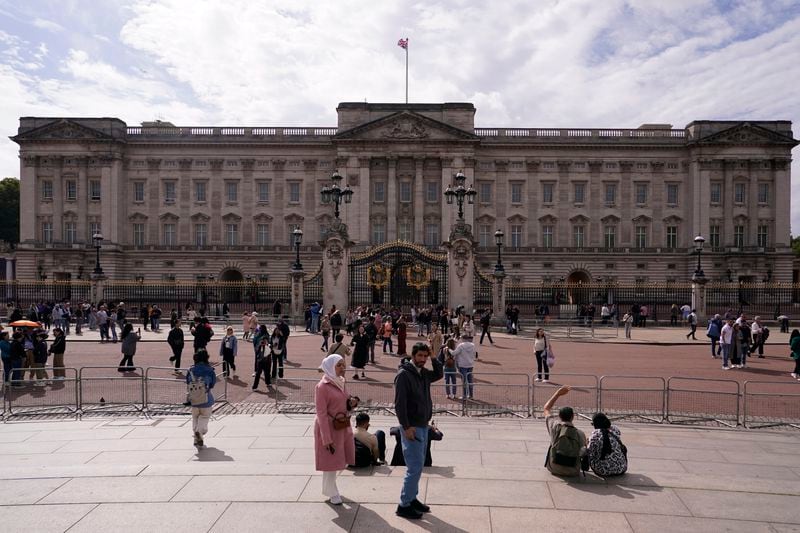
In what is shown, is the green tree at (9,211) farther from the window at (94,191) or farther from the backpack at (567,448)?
the backpack at (567,448)

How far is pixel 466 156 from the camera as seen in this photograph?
58.4m

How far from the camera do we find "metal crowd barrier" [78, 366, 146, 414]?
40.0ft

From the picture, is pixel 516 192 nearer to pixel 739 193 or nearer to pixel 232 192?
pixel 739 193

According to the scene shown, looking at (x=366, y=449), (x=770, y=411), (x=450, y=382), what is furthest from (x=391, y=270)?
(x=366, y=449)

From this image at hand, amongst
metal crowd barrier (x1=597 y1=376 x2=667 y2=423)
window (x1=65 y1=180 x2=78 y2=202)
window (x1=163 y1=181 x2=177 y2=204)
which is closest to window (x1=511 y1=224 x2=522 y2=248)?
window (x1=163 y1=181 x2=177 y2=204)

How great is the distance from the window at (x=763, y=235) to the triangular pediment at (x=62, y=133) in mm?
66595

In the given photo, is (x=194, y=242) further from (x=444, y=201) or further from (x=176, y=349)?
(x=176, y=349)

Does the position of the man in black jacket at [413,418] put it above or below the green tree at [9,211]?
below

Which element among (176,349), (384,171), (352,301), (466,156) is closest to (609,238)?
(466,156)

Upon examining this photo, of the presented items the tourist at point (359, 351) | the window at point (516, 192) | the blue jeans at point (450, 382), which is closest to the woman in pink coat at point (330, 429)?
the blue jeans at point (450, 382)

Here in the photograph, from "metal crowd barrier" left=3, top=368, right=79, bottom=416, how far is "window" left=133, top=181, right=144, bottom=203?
5236 centimetres

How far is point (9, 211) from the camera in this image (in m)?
82.3

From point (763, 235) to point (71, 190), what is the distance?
232ft

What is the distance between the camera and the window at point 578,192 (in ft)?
199
